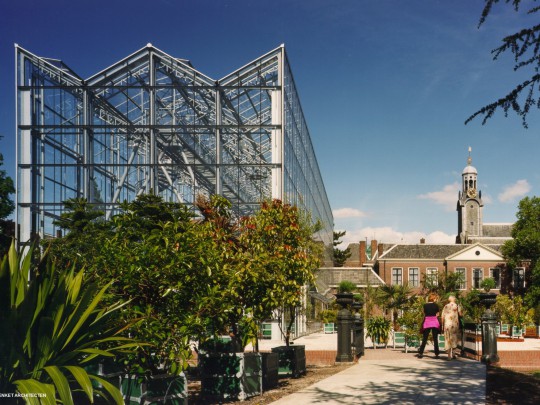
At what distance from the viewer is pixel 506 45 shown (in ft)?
20.1

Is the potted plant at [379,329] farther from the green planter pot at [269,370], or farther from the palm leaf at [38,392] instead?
the palm leaf at [38,392]

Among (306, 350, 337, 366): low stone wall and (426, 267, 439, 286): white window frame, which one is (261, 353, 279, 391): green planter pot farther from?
(426, 267, 439, 286): white window frame

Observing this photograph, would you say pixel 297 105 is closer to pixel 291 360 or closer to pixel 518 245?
pixel 291 360

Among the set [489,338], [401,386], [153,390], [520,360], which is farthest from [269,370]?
[520,360]

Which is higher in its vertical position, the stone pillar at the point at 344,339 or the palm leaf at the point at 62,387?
the palm leaf at the point at 62,387

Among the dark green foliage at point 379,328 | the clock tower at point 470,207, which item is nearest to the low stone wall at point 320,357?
the dark green foliage at point 379,328

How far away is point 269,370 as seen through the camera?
10539 millimetres

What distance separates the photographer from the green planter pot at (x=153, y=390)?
7328mm

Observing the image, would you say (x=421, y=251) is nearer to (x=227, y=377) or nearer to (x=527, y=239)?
(x=527, y=239)

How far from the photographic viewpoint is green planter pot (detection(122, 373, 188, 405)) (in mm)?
7328

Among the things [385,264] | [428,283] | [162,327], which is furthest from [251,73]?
[385,264]

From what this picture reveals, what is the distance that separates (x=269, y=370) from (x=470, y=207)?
283 ft

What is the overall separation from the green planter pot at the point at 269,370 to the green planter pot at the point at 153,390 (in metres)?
2.90

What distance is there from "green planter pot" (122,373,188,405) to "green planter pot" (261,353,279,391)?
290cm
